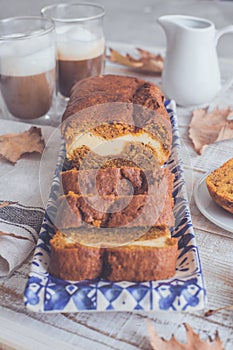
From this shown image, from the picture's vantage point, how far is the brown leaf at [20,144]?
2.07 m

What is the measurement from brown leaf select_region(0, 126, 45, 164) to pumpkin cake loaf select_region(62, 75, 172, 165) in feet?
1.01

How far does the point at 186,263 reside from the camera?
4.46 feet

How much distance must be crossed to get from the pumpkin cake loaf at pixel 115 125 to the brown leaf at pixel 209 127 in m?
0.34

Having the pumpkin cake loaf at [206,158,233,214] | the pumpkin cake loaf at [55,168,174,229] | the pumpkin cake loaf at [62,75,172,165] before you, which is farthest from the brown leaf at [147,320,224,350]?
the pumpkin cake loaf at [62,75,172,165]

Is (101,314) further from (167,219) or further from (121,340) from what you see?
(167,219)

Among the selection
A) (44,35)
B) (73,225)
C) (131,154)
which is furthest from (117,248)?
(44,35)

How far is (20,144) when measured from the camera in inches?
84.1

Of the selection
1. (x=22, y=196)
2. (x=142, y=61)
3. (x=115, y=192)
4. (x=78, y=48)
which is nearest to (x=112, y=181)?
(x=115, y=192)

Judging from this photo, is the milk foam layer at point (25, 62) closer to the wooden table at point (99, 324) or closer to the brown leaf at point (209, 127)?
the brown leaf at point (209, 127)

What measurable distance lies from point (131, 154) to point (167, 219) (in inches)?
19.5

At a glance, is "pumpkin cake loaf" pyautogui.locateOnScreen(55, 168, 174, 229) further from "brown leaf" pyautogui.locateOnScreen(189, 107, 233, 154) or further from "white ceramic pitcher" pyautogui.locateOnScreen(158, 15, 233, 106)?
"white ceramic pitcher" pyautogui.locateOnScreen(158, 15, 233, 106)

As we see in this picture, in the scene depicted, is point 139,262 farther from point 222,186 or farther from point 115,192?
point 222,186

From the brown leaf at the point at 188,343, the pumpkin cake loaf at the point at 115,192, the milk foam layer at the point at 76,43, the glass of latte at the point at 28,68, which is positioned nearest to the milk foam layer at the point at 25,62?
the glass of latte at the point at 28,68

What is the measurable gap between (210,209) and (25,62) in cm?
108
